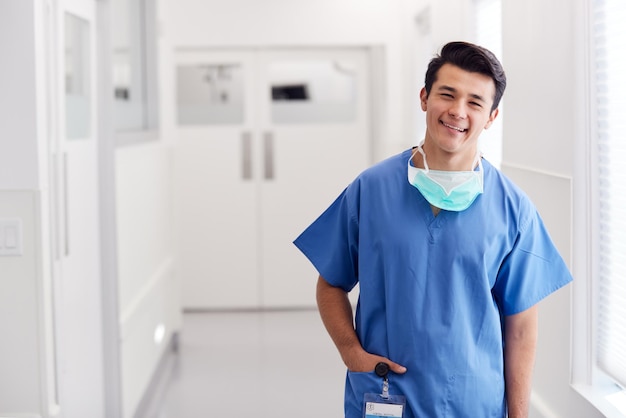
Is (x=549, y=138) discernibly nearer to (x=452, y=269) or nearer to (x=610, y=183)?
(x=610, y=183)

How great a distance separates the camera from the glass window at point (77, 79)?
3.18 meters

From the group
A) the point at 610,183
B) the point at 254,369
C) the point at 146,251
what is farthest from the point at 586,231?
the point at 254,369

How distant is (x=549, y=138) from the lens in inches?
113

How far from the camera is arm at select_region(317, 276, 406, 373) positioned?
1986 mm

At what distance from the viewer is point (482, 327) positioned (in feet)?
6.45

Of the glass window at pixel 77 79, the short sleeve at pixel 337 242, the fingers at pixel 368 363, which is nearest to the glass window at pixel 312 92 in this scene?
the glass window at pixel 77 79

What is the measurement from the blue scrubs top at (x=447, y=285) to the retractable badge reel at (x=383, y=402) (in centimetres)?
2

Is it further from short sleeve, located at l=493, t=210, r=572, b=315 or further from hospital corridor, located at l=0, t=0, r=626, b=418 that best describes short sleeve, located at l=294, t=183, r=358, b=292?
short sleeve, located at l=493, t=210, r=572, b=315

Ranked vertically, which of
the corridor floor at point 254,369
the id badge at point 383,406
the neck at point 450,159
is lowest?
the corridor floor at point 254,369

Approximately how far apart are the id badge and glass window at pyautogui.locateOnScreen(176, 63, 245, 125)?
4.77 metres

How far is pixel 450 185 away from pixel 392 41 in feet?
15.2

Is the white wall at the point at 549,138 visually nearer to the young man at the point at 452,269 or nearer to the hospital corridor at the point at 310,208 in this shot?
the hospital corridor at the point at 310,208

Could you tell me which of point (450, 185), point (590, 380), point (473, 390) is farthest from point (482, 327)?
point (590, 380)

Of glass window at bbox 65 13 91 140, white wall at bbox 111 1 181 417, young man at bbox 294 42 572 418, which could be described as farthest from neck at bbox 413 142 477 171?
white wall at bbox 111 1 181 417
